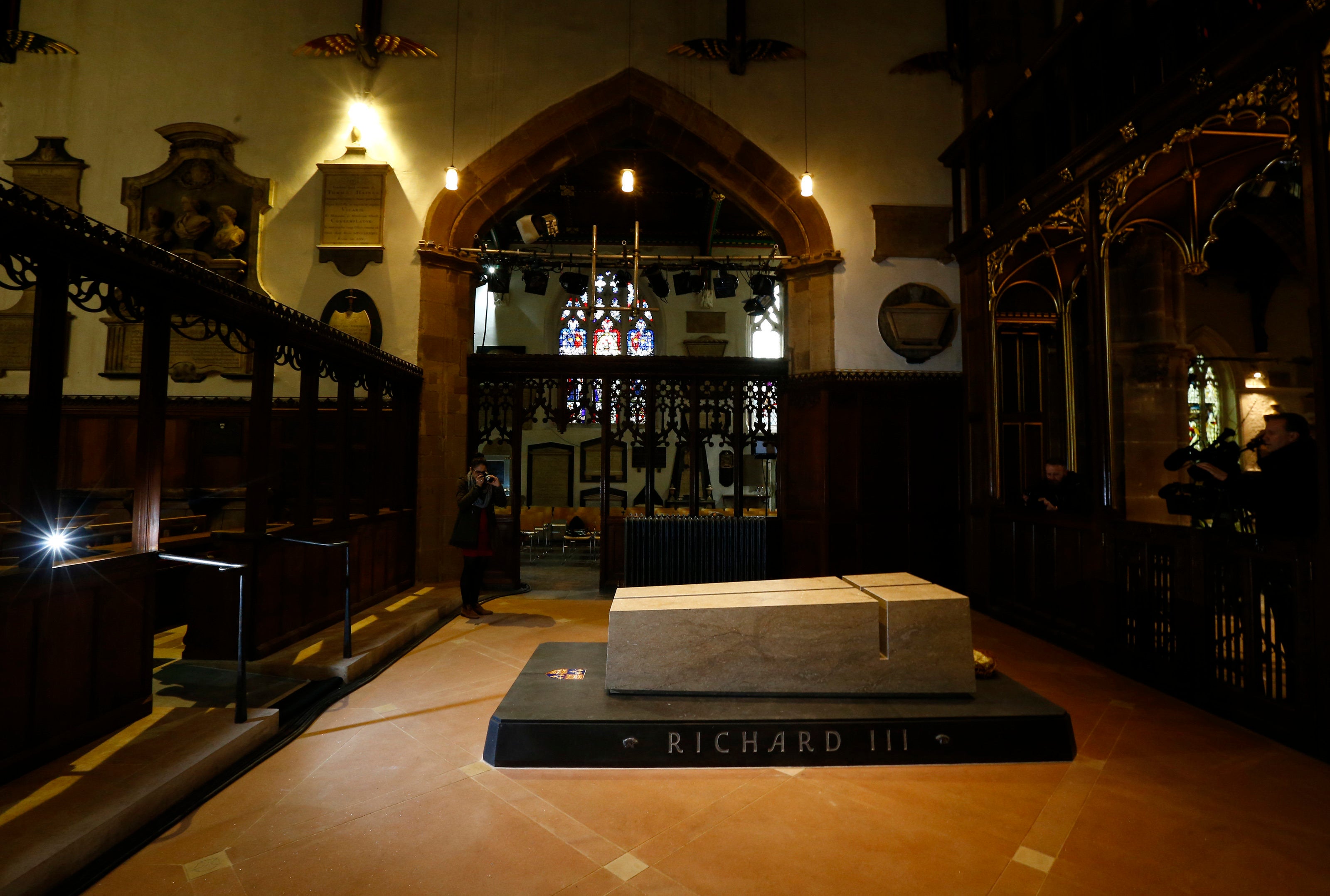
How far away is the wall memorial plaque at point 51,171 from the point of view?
750cm

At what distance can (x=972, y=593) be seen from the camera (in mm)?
6664

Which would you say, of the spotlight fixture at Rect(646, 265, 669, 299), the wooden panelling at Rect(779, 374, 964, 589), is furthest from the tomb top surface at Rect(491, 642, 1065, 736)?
the spotlight fixture at Rect(646, 265, 669, 299)

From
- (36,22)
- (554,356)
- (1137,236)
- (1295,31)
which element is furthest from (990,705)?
(36,22)

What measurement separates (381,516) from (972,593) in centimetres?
620

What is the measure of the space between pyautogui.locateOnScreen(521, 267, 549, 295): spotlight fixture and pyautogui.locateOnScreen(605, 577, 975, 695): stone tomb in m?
6.79

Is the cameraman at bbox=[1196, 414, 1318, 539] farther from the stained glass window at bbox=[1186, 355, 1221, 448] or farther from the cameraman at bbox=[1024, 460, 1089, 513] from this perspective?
the stained glass window at bbox=[1186, 355, 1221, 448]

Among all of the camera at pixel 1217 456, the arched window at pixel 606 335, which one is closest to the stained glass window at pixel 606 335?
the arched window at pixel 606 335

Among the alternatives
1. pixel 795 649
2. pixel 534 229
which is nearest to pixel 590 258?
pixel 534 229

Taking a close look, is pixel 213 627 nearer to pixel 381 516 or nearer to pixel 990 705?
pixel 381 516

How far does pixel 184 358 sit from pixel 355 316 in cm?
193

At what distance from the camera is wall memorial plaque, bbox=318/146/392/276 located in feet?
24.7

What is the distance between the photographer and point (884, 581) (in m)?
3.72

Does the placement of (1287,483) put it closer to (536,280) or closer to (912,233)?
(912,233)

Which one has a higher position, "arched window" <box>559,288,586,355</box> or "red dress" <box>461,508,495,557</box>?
"arched window" <box>559,288,586,355</box>
